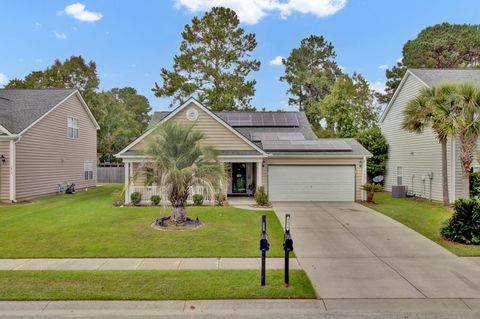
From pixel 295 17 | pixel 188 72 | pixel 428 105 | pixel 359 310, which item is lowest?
pixel 359 310

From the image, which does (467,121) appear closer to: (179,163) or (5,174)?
(179,163)

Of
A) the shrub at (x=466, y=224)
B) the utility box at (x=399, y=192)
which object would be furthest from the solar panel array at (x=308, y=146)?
the shrub at (x=466, y=224)

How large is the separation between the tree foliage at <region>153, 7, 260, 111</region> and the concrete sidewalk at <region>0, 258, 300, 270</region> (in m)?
25.7

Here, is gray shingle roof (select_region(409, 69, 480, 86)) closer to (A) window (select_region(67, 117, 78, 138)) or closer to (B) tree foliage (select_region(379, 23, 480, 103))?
(B) tree foliage (select_region(379, 23, 480, 103))

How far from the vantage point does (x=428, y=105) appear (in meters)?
14.3

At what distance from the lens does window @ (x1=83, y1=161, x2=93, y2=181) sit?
23.6m

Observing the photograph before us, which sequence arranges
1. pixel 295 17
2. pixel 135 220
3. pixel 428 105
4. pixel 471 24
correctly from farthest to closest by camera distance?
pixel 471 24 < pixel 295 17 < pixel 428 105 < pixel 135 220

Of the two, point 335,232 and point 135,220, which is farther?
point 135,220

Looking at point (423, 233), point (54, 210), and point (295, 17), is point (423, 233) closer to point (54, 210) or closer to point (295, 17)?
point (54, 210)

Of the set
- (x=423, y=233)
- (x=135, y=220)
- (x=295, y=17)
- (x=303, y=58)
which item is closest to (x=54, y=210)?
(x=135, y=220)

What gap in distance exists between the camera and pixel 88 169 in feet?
79.5

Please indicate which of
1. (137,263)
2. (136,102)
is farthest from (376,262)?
(136,102)

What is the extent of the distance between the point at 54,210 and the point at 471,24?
147ft

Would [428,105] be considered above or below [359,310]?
above
